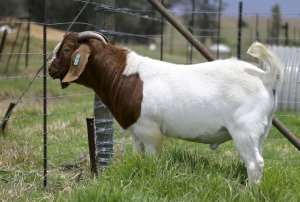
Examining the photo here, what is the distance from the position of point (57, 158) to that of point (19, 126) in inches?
101

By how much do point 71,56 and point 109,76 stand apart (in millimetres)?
459

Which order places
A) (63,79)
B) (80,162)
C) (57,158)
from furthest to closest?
(57,158)
(80,162)
(63,79)

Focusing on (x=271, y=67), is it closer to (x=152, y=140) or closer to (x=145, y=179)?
(x=152, y=140)

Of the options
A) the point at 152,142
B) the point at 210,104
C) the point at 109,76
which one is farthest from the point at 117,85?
Answer: the point at 210,104

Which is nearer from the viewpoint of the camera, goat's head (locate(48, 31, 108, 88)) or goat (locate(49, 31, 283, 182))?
goat (locate(49, 31, 283, 182))

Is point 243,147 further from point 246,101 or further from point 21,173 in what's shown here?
point 21,173

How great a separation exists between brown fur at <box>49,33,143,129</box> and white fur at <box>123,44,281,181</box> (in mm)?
109

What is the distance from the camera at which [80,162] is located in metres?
8.03

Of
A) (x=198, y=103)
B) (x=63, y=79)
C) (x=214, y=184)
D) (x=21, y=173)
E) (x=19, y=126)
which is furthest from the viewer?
(x=19, y=126)

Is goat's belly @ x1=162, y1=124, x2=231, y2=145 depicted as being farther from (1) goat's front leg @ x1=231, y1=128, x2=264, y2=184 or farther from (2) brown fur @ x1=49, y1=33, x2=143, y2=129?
(2) brown fur @ x1=49, y1=33, x2=143, y2=129

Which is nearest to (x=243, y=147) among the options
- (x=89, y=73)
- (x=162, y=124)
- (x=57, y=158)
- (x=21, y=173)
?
(x=162, y=124)

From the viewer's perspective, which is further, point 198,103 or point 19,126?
point 19,126

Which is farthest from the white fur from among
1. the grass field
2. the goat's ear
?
the goat's ear

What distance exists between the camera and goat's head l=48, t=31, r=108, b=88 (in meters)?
6.43
